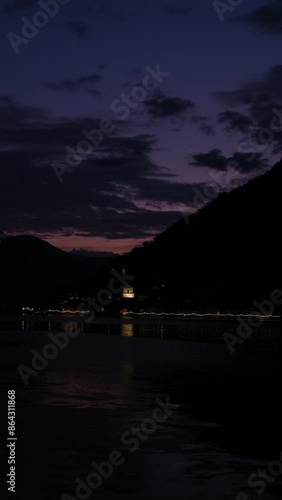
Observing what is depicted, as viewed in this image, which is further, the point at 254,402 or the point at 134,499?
the point at 254,402

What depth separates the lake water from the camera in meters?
16.9

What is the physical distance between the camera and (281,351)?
220ft

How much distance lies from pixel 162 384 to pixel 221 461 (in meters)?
18.6

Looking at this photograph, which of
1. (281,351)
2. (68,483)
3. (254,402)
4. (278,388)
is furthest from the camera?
(281,351)

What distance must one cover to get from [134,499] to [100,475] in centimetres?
221

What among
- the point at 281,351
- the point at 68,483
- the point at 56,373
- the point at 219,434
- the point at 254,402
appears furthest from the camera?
the point at 281,351

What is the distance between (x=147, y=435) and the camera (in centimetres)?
2248

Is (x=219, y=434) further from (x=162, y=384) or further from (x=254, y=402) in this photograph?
(x=162, y=384)

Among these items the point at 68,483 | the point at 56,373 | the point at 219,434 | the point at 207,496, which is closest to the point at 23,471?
the point at 68,483

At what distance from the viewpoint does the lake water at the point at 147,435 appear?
55.4ft

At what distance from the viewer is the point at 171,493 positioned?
1617 centimetres

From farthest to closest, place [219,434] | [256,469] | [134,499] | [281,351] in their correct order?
[281,351]
[219,434]
[256,469]
[134,499]

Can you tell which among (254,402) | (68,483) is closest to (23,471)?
(68,483)

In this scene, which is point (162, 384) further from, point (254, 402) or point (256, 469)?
point (256, 469)
